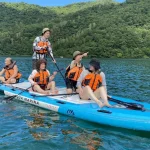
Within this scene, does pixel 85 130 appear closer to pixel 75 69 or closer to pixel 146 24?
pixel 75 69

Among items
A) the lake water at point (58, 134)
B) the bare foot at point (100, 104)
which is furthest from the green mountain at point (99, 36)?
the bare foot at point (100, 104)

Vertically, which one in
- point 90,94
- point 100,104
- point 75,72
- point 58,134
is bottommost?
point 58,134

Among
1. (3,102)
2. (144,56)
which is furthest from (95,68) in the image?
(144,56)

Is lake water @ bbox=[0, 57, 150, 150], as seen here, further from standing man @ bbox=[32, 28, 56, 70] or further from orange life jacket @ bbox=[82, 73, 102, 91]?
standing man @ bbox=[32, 28, 56, 70]

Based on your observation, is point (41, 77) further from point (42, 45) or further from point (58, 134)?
point (58, 134)

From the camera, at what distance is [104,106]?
8.02m

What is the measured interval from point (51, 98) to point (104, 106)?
2223mm

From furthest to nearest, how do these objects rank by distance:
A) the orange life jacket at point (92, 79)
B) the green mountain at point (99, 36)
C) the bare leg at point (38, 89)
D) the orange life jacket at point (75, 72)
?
the green mountain at point (99, 36) < the orange life jacket at point (75, 72) < the bare leg at point (38, 89) < the orange life jacket at point (92, 79)

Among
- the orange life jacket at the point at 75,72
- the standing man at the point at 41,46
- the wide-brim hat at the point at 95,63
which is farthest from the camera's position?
the standing man at the point at 41,46

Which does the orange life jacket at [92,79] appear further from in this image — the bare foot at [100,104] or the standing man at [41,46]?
the standing man at [41,46]

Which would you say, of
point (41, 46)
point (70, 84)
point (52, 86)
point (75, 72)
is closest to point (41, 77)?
point (52, 86)

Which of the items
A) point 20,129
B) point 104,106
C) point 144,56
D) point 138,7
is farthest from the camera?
point 138,7

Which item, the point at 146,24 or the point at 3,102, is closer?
the point at 3,102

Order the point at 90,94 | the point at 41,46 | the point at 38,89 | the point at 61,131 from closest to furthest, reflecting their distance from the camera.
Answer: the point at 61,131, the point at 90,94, the point at 38,89, the point at 41,46
